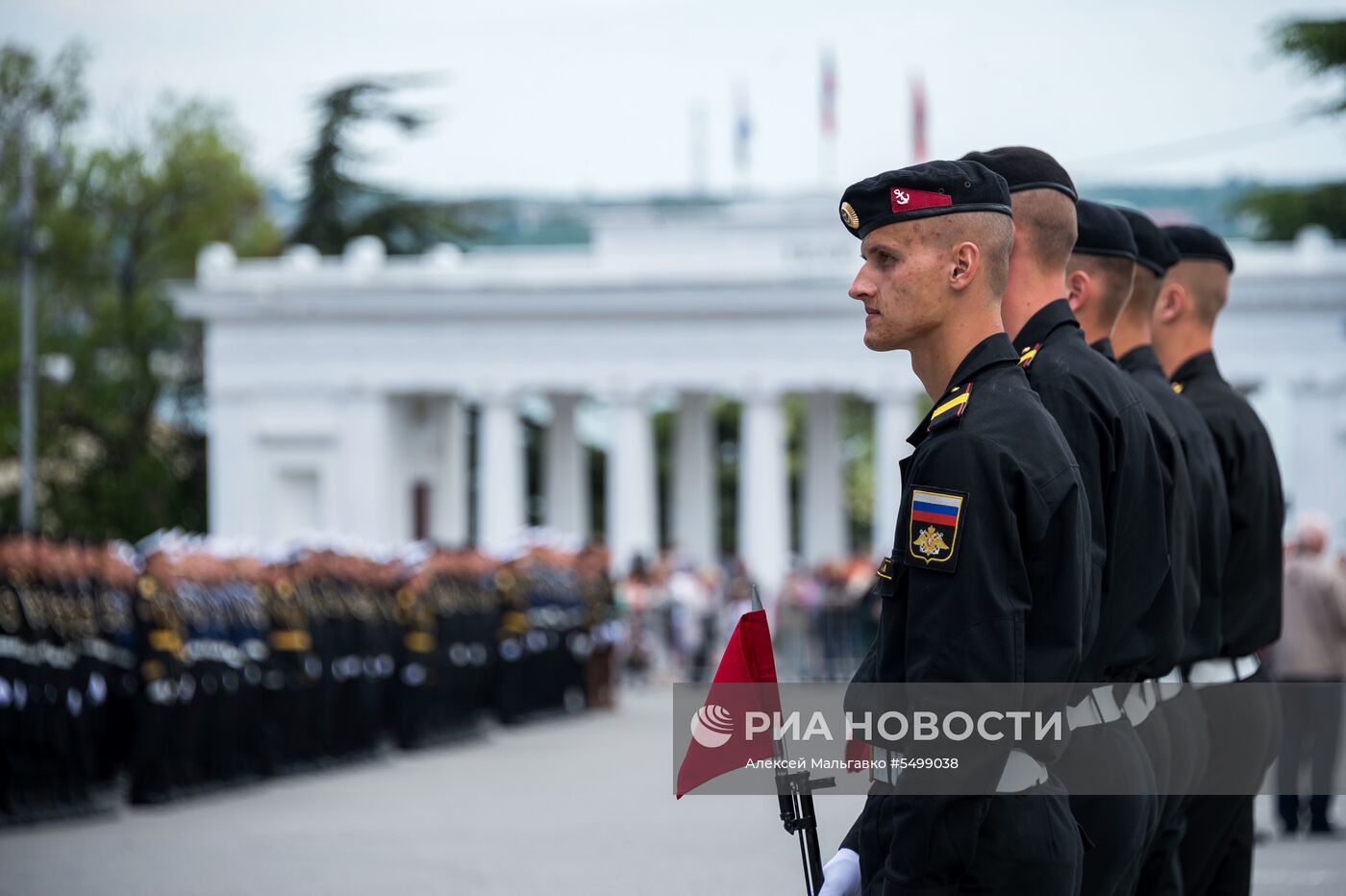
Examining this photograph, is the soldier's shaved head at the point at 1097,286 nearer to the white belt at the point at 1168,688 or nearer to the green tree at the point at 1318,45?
the white belt at the point at 1168,688

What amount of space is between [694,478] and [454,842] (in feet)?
136

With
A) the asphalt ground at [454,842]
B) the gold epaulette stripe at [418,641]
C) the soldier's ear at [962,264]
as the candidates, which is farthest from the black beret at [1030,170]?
the gold epaulette stripe at [418,641]

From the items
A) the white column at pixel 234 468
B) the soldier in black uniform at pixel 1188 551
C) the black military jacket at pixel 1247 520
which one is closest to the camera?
the soldier in black uniform at pixel 1188 551

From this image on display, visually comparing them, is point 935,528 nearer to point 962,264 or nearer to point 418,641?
point 962,264

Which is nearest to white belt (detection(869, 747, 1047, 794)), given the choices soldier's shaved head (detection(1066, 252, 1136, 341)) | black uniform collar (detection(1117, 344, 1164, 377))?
soldier's shaved head (detection(1066, 252, 1136, 341))

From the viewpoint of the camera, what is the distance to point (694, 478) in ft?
179

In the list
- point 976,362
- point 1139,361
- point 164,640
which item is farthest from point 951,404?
point 164,640

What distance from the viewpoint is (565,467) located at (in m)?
54.8

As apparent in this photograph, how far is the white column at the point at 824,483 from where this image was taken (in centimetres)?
5353

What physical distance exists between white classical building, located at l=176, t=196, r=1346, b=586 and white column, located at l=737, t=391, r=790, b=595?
0.06 m

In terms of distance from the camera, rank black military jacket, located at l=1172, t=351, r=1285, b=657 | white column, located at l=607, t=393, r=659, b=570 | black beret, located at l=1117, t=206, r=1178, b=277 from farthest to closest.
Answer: white column, located at l=607, t=393, r=659, b=570 → black military jacket, located at l=1172, t=351, r=1285, b=657 → black beret, located at l=1117, t=206, r=1178, b=277

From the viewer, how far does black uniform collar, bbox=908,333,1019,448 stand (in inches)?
173

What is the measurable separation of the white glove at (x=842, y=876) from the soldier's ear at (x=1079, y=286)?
2375 millimetres

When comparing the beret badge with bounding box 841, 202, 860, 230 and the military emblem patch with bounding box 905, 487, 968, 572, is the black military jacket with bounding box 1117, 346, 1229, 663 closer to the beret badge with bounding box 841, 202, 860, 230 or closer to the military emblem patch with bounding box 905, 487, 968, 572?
the beret badge with bounding box 841, 202, 860, 230
